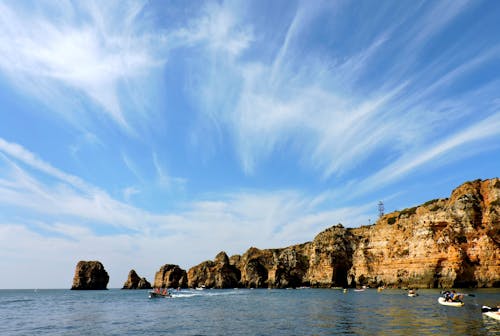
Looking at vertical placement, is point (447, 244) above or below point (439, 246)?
above

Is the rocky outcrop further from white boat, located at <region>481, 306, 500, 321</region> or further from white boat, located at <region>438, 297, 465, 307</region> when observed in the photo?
Result: white boat, located at <region>481, 306, 500, 321</region>

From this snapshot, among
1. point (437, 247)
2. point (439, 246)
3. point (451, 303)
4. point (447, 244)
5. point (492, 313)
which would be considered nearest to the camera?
point (492, 313)

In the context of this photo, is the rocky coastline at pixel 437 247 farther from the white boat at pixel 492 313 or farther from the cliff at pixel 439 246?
the white boat at pixel 492 313

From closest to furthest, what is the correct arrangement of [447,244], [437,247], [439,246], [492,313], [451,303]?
[492,313], [451,303], [447,244], [439,246], [437,247]

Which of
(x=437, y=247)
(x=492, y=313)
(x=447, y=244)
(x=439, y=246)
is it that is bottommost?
(x=492, y=313)

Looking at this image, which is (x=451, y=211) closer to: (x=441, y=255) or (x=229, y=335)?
(x=441, y=255)

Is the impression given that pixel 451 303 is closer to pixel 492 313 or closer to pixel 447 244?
pixel 492 313

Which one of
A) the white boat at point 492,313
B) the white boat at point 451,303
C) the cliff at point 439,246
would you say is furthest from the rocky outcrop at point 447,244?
the white boat at point 492,313

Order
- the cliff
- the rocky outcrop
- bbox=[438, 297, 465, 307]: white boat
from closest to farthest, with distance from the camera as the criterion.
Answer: bbox=[438, 297, 465, 307]: white boat, the rocky outcrop, the cliff

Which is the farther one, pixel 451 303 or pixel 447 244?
pixel 447 244

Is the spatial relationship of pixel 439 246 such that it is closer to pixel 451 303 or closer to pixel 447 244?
pixel 447 244

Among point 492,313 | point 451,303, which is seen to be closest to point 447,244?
point 451,303

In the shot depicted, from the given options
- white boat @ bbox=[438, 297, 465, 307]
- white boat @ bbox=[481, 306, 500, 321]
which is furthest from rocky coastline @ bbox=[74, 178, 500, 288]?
white boat @ bbox=[481, 306, 500, 321]

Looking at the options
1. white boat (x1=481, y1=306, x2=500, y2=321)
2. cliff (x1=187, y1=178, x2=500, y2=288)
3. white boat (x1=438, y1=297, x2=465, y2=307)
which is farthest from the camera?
cliff (x1=187, y1=178, x2=500, y2=288)
